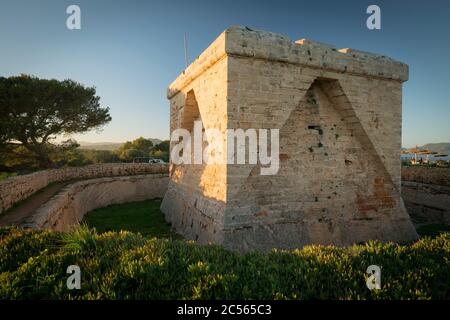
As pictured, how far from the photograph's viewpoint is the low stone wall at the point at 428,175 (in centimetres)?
1259

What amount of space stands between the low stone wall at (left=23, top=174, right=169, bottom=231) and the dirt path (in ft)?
0.94

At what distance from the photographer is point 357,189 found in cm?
820

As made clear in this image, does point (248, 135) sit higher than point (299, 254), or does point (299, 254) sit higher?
point (248, 135)

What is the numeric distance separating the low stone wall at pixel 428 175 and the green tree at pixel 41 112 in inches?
920

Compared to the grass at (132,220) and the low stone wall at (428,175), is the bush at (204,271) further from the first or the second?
the low stone wall at (428,175)

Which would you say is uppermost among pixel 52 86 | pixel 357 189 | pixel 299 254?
pixel 52 86

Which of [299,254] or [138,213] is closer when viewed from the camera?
[299,254]

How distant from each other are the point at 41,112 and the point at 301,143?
18765mm

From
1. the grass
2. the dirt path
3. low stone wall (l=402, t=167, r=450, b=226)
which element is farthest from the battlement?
the dirt path

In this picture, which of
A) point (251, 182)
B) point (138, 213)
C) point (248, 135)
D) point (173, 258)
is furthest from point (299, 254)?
point (138, 213)

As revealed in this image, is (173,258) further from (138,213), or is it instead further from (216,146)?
(138,213)

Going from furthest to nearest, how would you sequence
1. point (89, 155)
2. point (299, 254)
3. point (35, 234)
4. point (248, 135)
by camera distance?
point (89, 155)
point (248, 135)
point (35, 234)
point (299, 254)

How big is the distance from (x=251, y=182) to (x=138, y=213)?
8.16 meters

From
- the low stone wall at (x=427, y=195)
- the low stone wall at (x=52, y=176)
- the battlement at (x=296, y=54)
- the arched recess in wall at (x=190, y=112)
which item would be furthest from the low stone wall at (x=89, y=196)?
the low stone wall at (x=427, y=195)
